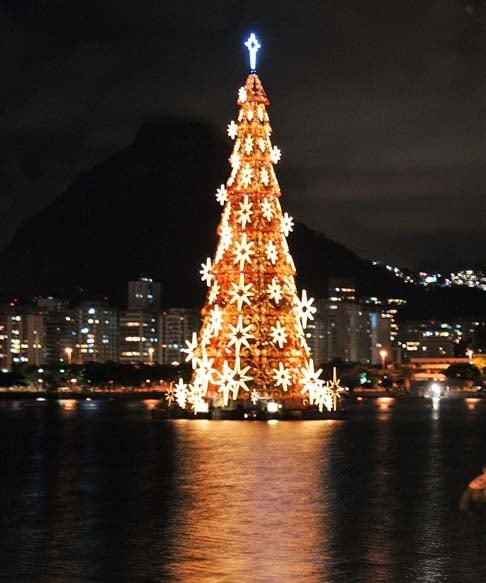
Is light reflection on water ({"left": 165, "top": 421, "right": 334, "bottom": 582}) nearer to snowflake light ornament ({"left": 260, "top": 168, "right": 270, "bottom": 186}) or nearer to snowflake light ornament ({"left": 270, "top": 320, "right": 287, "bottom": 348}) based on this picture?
snowflake light ornament ({"left": 270, "top": 320, "right": 287, "bottom": 348})

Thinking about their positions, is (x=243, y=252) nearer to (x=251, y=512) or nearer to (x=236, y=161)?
(x=236, y=161)

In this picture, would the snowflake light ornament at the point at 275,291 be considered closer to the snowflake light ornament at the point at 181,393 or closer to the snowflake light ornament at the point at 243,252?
the snowflake light ornament at the point at 243,252

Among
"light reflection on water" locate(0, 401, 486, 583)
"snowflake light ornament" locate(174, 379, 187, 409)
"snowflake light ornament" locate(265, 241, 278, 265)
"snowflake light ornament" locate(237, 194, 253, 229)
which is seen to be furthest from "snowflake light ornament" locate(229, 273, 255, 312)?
"light reflection on water" locate(0, 401, 486, 583)

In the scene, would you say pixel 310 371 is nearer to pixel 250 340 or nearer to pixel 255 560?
pixel 250 340

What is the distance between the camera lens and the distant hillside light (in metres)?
57.7

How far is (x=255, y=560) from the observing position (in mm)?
17516

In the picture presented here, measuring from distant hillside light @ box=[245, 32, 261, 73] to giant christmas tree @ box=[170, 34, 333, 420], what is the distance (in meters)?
1.54

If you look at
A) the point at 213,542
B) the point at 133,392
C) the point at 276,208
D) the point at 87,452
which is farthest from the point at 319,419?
the point at 133,392

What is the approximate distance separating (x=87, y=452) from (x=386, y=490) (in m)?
16.7

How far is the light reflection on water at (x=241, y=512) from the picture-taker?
17062mm

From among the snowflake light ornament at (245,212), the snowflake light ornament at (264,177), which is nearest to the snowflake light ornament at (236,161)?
the snowflake light ornament at (264,177)

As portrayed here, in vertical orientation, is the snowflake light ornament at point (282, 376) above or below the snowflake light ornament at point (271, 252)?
below

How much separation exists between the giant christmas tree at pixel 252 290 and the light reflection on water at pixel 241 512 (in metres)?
8.82

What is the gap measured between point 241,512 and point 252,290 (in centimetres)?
3141
